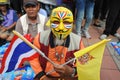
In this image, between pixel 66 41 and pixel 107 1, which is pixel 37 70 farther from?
pixel 107 1

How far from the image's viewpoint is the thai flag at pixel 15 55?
260 cm

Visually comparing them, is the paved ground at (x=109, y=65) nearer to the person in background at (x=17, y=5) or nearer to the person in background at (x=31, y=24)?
the person in background at (x=31, y=24)

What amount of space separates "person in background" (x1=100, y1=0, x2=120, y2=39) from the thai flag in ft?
7.39

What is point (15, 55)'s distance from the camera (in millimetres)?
2676

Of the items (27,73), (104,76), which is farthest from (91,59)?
(104,76)

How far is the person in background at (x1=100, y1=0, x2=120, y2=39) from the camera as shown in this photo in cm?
429

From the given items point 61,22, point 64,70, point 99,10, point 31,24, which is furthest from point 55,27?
point 99,10

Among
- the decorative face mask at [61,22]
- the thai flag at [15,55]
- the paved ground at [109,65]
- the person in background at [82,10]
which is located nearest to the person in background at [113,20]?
the paved ground at [109,65]

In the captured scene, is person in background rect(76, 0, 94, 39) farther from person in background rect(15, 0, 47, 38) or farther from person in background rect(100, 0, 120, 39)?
person in background rect(15, 0, 47, 38)

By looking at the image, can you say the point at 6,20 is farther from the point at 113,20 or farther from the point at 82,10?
the point at 113,20

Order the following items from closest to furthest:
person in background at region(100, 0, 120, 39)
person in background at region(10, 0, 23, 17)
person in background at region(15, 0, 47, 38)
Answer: person in background at region(15, 0, 47, 38)
person in background at region(100, 0, 120, 39)
person in background at region(10, 0, 23, 17)

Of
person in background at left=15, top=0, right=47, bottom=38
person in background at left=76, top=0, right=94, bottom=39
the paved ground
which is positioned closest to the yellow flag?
person in background at left=15, top=0, right=47, bottom=38

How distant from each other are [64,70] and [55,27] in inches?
15.1

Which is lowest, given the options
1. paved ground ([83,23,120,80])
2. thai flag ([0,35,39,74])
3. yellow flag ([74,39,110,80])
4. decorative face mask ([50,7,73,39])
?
paved ground ([83,23,120,80])
